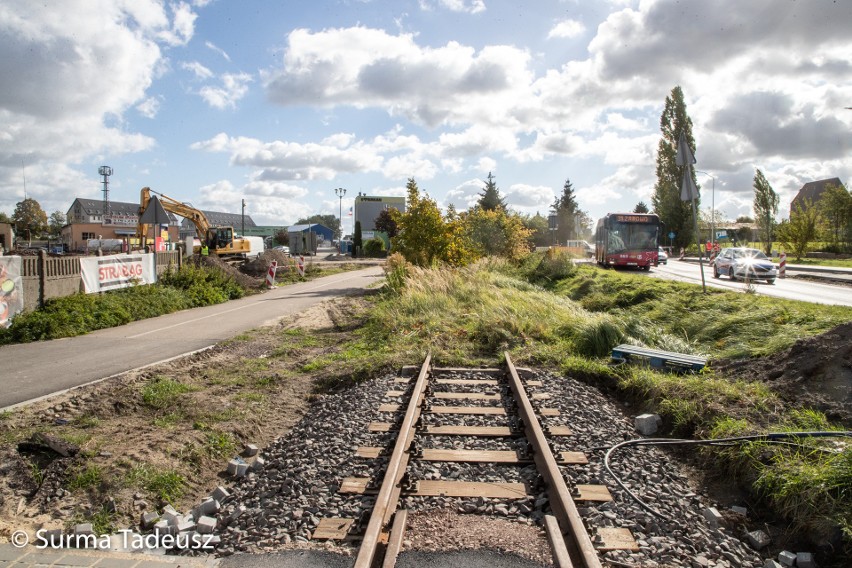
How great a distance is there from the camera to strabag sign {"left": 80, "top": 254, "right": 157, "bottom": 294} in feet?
53.0

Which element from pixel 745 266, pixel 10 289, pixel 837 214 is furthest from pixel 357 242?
pixel 10 289

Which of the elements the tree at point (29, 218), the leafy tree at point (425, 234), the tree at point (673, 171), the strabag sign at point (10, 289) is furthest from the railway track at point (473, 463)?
the tree at point (29, 218)

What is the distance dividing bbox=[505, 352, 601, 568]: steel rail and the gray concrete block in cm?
109

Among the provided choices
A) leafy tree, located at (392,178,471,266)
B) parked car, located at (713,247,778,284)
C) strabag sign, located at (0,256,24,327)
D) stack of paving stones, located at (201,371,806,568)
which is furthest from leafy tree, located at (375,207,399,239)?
stack of paving stones, located at (201,371,806,568)

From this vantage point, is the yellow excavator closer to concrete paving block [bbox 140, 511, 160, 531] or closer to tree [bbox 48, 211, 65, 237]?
concrete paving block [bbox 140, 511, 160, 531]

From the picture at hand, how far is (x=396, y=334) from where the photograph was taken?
11.9 metres

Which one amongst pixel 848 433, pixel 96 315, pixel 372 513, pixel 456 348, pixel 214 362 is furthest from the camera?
pixel 96 315

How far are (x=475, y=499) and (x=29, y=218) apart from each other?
104896 millimetres

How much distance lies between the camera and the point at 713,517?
4.18 metres

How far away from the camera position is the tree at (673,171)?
211 ft

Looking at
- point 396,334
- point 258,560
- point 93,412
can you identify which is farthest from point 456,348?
point 258,560

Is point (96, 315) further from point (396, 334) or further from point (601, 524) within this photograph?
point (601, 524)

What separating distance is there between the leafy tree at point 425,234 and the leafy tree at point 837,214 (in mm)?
35364

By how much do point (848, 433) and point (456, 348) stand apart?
250 inches
